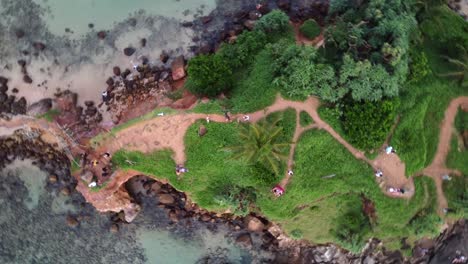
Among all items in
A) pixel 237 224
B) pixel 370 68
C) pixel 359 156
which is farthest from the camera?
pixel 237 224

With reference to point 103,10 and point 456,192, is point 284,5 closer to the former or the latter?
point 103,10

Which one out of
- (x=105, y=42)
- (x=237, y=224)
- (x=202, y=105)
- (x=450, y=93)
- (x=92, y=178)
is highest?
(x=105, y=42)

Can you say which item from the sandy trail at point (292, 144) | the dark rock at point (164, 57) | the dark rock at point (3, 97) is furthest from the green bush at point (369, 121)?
the dark rock at point (3, 97)

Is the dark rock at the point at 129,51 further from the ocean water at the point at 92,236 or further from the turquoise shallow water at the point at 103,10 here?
the ocean water at the point at 92,236

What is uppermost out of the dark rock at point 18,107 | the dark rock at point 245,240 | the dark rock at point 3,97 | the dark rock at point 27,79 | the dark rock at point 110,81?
the dark rock at point 3,97

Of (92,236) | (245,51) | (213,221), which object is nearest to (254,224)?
(213,221)

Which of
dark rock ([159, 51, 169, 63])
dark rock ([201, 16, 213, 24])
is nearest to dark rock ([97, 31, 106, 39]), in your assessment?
dark rock ([159, 51, 169, 63])

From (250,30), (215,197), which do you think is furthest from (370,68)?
(215,197)

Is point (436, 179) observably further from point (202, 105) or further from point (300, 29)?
point (202, 105)
